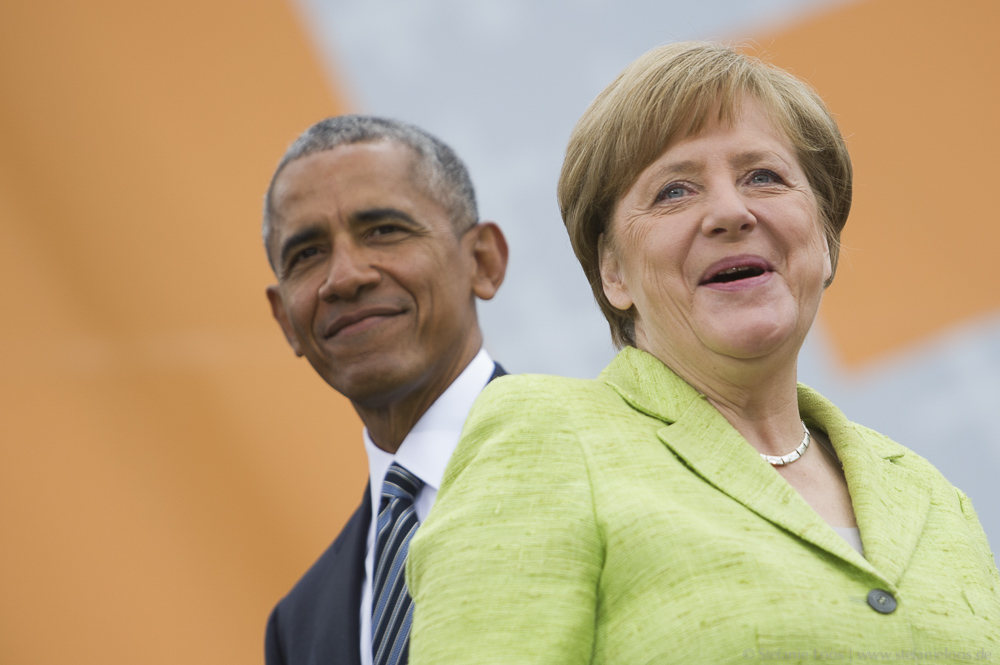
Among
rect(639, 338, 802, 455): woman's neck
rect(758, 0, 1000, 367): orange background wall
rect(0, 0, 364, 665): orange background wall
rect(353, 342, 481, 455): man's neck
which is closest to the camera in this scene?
rect(639, 338, 802, 455): woman's neck

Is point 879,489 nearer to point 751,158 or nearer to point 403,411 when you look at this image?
point 751,158

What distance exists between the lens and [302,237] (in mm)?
1524

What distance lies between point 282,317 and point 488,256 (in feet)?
1.20

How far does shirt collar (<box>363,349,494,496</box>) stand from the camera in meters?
1.41

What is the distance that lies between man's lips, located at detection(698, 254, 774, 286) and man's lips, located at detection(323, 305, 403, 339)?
0.61 metres

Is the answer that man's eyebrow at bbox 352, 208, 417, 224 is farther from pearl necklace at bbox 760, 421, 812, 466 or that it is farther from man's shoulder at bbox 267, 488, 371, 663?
pearl necklace at bbox 760, 421, 812, 466

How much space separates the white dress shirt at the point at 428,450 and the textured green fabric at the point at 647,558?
1.64 ft

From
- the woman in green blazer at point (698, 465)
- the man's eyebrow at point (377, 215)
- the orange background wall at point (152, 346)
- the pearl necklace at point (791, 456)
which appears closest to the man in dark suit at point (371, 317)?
the man's eyebrow at point (377, 215)

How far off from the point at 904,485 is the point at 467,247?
825 millimetres

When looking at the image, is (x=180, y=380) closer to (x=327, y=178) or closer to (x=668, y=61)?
(x=327, y=178)

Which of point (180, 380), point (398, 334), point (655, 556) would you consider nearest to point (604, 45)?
point (180, 380)

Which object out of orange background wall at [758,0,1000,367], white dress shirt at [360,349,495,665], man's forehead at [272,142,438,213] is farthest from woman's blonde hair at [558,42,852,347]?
orange background wall at [758,0,1000,367]

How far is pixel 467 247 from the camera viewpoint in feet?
5.41

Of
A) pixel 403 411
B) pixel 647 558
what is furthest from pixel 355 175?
pixel 647 558
